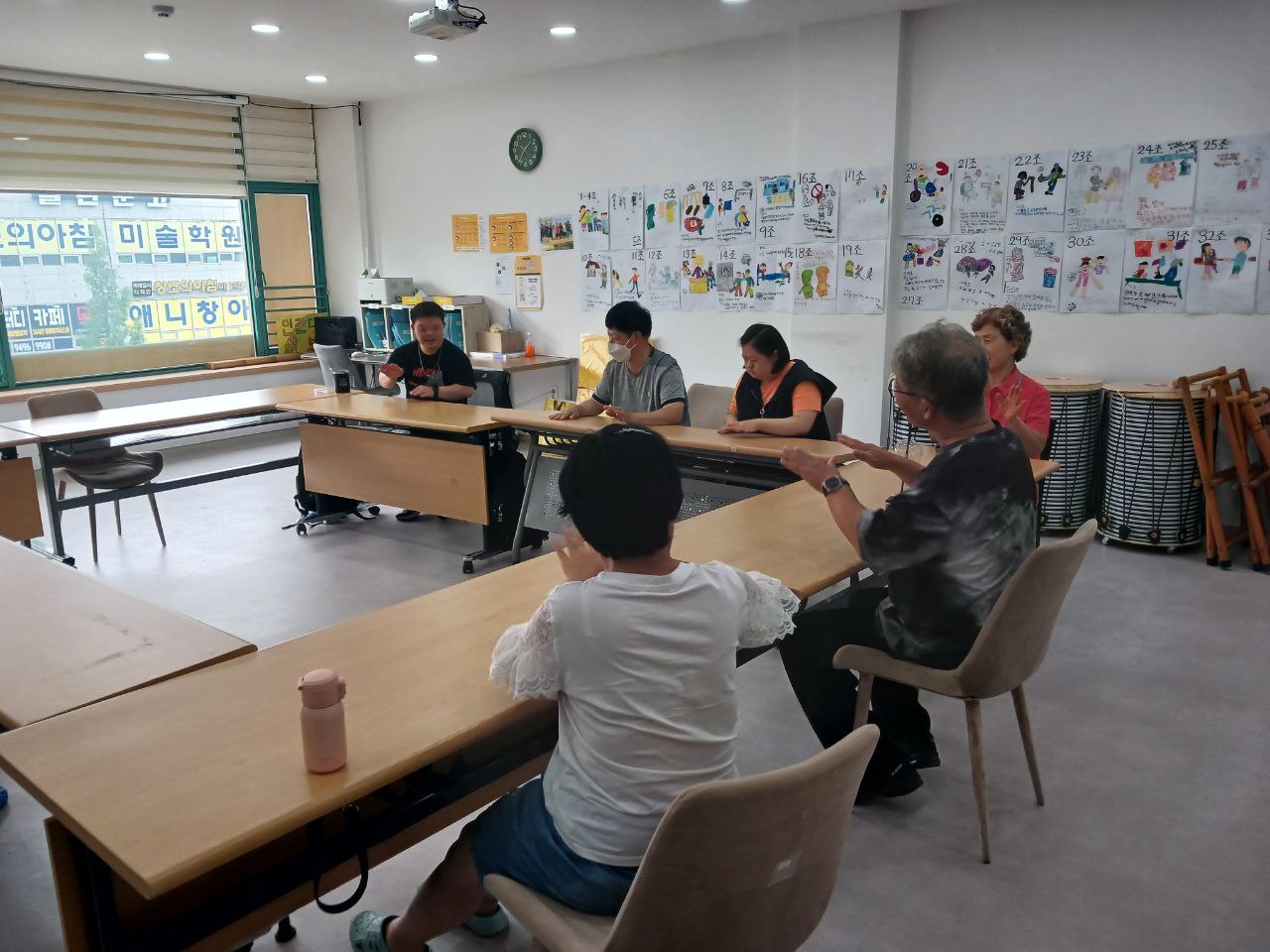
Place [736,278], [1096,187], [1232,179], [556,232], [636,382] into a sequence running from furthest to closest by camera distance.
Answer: [556,232] → [736,278] → [1096,187] → [1232,179] → [636,382]

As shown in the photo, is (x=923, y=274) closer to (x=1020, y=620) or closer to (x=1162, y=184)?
(x=1162, y=184)

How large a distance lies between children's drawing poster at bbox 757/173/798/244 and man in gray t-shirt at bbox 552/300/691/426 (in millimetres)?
2036

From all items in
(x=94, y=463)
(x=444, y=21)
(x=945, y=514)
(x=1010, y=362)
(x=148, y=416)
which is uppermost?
(x=444, y=21)

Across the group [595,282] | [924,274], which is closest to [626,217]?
[595,282]

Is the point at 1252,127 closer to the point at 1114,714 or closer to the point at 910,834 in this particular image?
the point at 1114,714

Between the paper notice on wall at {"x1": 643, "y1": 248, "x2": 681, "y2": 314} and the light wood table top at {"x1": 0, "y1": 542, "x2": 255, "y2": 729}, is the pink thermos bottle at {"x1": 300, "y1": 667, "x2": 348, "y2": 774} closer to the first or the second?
the light wood table top at {"x1": 0, "y1": 542, "x2": 255, "y2": 729}

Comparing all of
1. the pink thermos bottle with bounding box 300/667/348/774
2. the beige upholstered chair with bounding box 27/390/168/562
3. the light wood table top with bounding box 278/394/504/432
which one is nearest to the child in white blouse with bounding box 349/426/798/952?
the pink thermos bottle with bounding box 300/667/348/774

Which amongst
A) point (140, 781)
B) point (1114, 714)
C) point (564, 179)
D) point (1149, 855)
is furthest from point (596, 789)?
point (564, 179)

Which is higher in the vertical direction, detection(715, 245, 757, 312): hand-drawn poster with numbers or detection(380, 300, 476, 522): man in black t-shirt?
detection(715, 245, 757, 312): hand-drawn poster with numbers

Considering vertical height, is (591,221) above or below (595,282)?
above

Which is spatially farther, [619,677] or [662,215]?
[662,215]

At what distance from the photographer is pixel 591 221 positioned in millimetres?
6867

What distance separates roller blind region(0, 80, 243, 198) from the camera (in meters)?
6.73

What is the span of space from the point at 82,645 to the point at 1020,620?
6.57ft
